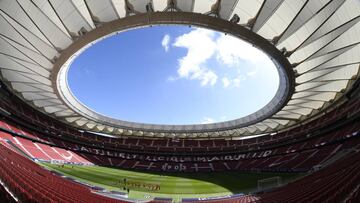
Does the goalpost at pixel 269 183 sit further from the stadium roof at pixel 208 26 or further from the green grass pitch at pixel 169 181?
the stadium roof at pixel 208 26

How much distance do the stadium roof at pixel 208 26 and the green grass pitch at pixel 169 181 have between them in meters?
10.1

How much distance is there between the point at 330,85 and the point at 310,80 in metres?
2.71

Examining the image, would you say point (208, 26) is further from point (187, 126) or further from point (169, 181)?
point (187, 126)

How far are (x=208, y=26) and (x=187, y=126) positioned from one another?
2872 centimetres

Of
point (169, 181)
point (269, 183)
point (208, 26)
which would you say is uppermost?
point (208, 26)

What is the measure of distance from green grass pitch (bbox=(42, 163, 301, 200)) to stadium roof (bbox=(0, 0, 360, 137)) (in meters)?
10.1

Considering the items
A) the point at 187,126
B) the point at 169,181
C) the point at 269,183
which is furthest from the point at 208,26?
the point at 187,126

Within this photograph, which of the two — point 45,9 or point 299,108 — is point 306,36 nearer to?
point 299,108

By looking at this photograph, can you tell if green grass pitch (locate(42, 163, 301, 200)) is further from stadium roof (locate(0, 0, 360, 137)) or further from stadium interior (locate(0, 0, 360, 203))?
stadium roof (locate(0, 0, 360, 137))

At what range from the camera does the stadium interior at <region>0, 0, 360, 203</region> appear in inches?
956

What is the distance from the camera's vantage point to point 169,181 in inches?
1549

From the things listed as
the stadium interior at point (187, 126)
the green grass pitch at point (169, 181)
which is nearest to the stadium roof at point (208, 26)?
the stadium interior at point (187, 126)

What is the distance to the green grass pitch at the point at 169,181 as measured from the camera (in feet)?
112

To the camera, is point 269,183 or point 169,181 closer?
point 269,183
